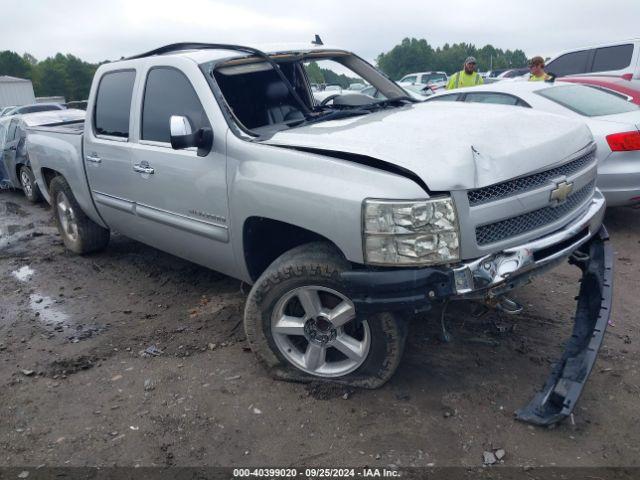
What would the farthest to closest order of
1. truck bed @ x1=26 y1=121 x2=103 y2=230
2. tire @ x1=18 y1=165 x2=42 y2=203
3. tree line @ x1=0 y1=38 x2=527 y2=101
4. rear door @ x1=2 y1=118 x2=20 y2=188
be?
tree line @ x1=0 y1=38 x2=527 y2=101 < rear door @ x1=2 y1=118 x2=20 y2=188 < tire @ x1=18 y1=165 x2=42 y2=203 < truck bed @ x1=26 y1=121 x2=103 y2=230

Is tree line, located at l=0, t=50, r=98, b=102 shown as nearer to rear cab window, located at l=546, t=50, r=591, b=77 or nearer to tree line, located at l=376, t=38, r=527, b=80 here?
tree line, located at l=376, t=38, r=527, b=80

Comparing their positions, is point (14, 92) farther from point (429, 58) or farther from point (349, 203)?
point (429, 58)

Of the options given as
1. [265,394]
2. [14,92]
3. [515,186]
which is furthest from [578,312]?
[14,92]

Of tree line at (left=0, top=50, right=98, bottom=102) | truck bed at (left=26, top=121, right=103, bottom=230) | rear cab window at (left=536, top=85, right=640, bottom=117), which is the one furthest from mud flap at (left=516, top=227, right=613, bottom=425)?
tree line at (left=0, top=50, right=98, bottom=102)

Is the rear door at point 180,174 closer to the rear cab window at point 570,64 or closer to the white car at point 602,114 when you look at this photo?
the white car at point 602,114

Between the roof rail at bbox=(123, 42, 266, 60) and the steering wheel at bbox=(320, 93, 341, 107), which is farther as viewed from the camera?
the steering wheel at bbox=(320, 93, 341, 107)

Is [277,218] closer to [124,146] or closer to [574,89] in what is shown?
[124,146]

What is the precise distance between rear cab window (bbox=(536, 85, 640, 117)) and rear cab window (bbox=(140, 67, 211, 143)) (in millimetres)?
4054

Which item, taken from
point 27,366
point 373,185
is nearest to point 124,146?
point 27,366

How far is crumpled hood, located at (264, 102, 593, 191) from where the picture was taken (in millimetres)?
2547

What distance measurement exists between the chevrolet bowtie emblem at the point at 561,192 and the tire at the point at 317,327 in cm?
105

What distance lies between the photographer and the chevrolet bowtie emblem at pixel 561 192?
282 cm

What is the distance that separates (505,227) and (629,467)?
1.22 m

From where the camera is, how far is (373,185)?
2.55 metres
